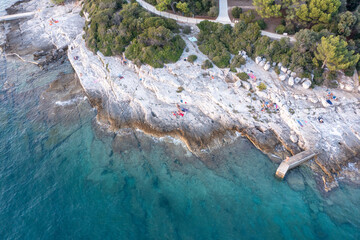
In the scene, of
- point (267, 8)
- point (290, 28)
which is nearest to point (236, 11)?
point (267, 8)

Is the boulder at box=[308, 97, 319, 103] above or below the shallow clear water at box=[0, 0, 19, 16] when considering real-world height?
above

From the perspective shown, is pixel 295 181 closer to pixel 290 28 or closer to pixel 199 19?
pixel 290 28

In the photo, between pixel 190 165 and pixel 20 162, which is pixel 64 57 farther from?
pixel 190 165

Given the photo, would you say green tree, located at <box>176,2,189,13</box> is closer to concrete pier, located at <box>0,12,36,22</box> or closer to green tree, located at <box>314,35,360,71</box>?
green tree, located at <box>314,35,360,71</box>

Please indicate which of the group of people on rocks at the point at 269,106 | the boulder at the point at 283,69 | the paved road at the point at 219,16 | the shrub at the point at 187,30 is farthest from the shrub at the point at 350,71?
the shrub at the point at 187,30

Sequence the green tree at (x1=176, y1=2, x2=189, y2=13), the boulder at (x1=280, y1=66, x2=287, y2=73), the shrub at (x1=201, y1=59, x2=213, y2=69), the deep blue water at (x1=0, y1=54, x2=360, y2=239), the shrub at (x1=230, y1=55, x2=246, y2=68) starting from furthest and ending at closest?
the green tree at (x1=176, y1=2, x2=189, y2=13) < the shrub at (x1=201, y1=59, x2=213, y2=69) < the shrub at (x1=230, y1=55, x2=246, y2=68) < the boulder at (x1=280, y1=66, x2=287, y2=73) < the deep blue water at (x1=0, y1=54, x2=360, y2=239)

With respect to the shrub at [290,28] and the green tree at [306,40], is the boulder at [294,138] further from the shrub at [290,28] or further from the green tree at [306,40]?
the shrub at [290,28]

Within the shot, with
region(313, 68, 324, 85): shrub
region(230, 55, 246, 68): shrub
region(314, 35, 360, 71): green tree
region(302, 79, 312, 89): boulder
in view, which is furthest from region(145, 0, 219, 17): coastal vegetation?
region(302, 79, 312, 89): boulder

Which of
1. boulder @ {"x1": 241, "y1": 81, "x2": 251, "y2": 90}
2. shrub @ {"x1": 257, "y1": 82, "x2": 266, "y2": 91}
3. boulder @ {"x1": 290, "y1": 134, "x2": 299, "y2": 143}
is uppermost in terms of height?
shrub @ {"x1": 257, "y1": 82, "x2": 266, "y2": 91}
